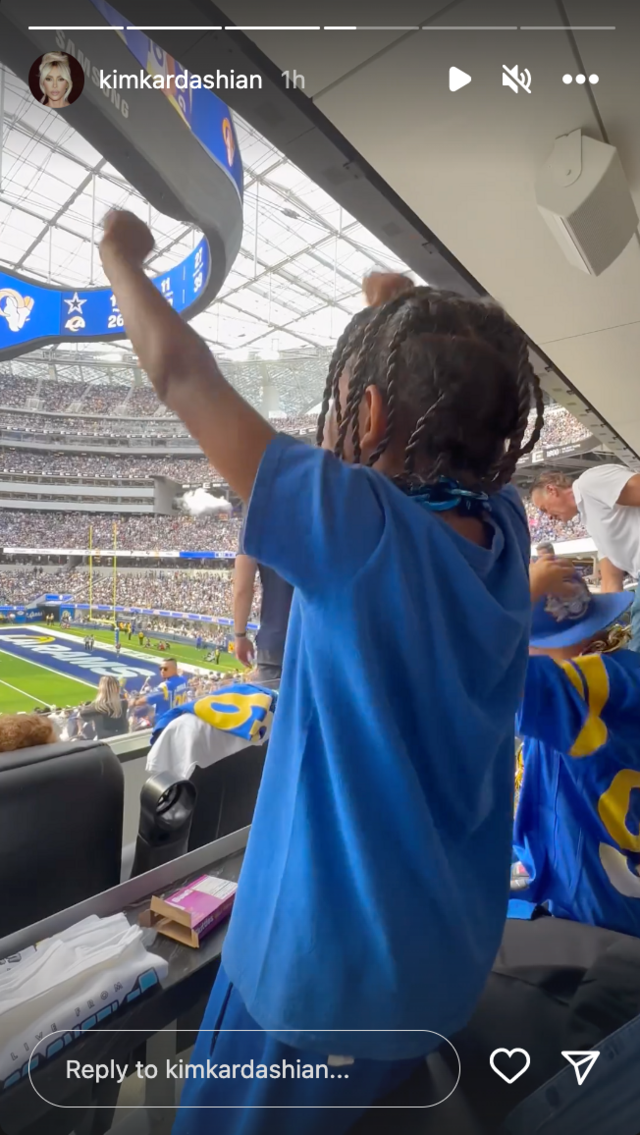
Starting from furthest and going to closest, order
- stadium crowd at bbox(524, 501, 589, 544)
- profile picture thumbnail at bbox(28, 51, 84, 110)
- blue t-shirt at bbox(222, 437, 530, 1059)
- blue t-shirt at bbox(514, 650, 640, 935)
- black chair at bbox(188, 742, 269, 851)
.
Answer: stadium crowd at bbox(524, 501, 589, 544), black chair at bbox(188, 742, 269, 851), blue t-shirt at bbox(514, 650, 640, 935), profile picture thumbnail at bbox(28, 51, 84, 110), blue t-shirt at bbox(222, 437, 530, 1059)

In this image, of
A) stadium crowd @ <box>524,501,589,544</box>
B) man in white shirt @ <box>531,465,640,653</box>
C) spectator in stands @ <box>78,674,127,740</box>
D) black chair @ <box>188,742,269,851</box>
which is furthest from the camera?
man in white shirt @ <box>531,465,640,653</box>

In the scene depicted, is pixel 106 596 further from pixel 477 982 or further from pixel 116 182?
pixel 477 982

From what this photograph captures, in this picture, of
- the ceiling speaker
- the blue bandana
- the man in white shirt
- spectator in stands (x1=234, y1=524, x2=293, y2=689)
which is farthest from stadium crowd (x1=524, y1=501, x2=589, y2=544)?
the blue bandana

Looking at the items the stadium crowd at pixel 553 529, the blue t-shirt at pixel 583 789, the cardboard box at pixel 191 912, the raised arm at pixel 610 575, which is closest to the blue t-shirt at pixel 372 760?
the blue t-shirt at pixel 583 789

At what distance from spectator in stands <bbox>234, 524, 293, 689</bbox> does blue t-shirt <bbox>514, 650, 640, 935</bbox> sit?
1.13ft

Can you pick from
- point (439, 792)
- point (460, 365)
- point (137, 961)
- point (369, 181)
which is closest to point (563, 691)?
point (439, 792)

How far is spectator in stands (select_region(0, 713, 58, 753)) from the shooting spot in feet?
3.45

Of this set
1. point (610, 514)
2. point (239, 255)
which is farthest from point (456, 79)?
point (610, 514)

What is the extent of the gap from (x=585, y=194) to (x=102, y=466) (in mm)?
1065

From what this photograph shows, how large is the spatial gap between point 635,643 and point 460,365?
74 cm

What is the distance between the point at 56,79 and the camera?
604 millimetres

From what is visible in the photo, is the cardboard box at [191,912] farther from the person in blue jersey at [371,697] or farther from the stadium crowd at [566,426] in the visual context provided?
the stadium crowd at [566,426]

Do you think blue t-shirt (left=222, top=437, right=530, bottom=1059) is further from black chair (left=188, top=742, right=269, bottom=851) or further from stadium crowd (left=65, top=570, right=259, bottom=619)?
black chair (left=188, top=742, right=269, bottom=851)

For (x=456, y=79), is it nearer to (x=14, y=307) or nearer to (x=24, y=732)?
(x=14, y=307)
